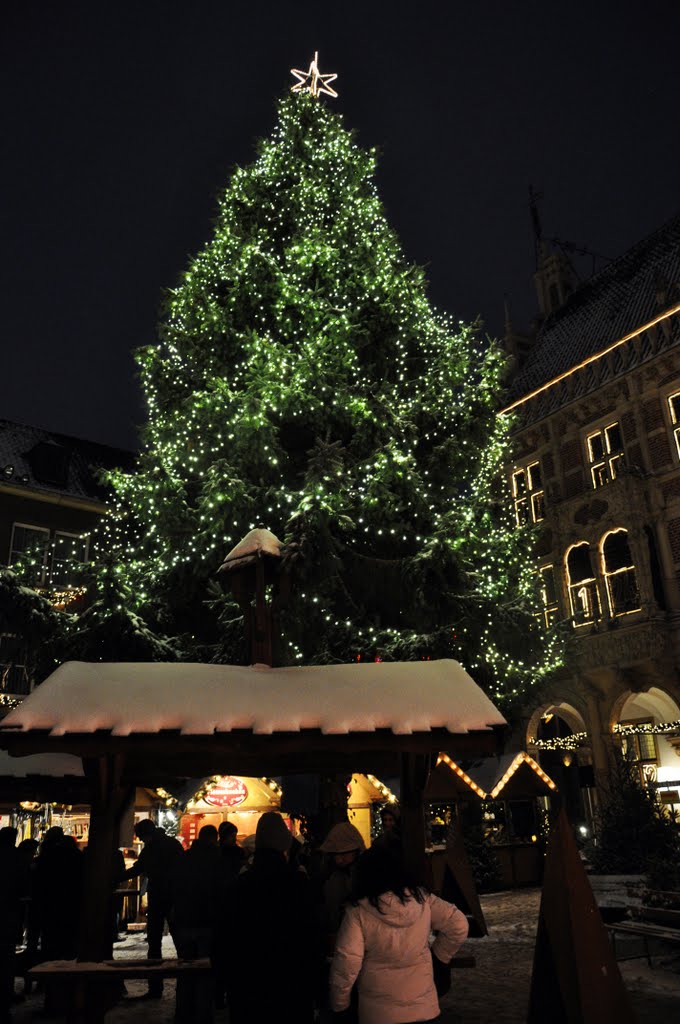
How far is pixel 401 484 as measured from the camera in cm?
1303

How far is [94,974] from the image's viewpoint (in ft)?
17.7

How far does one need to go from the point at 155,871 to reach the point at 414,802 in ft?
A: 13.6

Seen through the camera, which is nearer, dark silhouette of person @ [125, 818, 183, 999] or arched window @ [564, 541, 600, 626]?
dark silhouette of person @ [125, 818, 183, 999]

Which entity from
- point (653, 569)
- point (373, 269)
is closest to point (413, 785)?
point (373, 269)

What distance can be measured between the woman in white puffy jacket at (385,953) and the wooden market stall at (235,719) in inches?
60.9

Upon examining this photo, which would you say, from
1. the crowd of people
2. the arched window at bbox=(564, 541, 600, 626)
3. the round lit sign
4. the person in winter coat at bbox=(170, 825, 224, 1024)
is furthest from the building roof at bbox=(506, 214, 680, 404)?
the crowd of people

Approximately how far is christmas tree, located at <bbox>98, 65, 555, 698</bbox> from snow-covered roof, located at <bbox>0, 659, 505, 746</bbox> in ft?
17.2

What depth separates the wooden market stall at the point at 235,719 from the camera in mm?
5344

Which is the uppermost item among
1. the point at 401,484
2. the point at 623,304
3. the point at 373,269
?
the point at 623,304

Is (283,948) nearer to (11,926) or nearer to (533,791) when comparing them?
(11,926)

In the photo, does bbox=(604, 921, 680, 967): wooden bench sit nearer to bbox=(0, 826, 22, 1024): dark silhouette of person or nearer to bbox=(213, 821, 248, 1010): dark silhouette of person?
bbox=(213, 821, 248, 1010): dark silhouette of person

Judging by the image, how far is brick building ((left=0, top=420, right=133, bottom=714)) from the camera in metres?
24.7

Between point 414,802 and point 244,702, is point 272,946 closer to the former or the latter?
point 244,702

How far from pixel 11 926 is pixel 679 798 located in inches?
773
